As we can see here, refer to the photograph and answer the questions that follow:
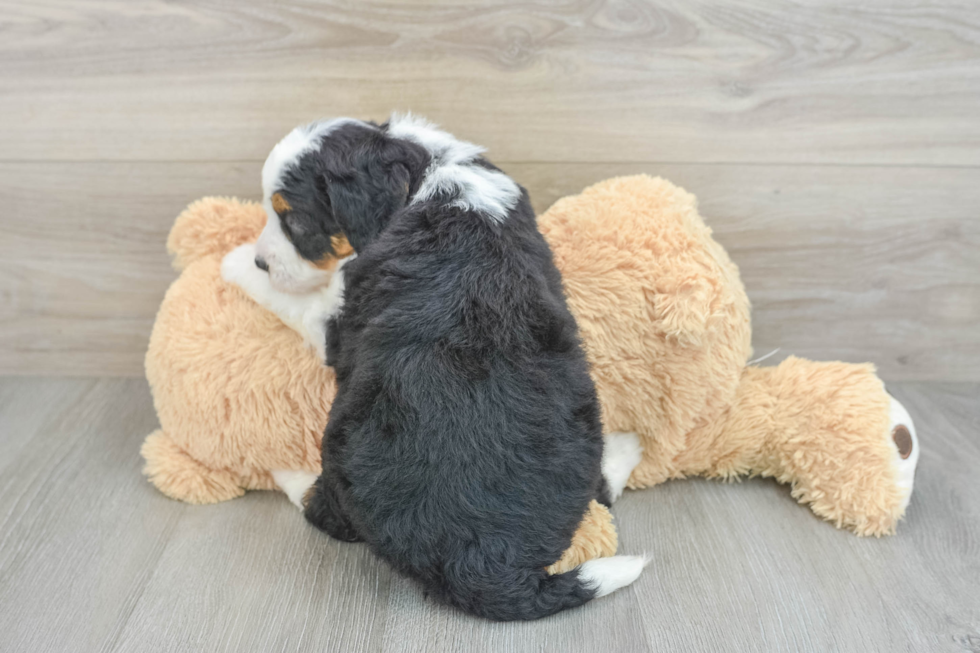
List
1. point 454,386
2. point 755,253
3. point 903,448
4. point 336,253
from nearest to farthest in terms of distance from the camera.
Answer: point 454,386 < point 336,253 < point 903,448 < point 755,253

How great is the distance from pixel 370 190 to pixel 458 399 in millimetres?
400

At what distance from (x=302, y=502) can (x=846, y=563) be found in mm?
1104

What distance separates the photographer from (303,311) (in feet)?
4.69

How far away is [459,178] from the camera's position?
A: 49.3 inches

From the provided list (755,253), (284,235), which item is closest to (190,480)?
(284,235)

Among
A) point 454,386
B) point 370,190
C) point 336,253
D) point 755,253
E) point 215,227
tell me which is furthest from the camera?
point 755,253

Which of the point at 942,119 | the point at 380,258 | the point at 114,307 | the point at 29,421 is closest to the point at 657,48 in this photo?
the point at 942,119

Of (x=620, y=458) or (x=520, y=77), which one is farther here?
(x=520, y=77)

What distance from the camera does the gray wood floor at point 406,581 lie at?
123cm

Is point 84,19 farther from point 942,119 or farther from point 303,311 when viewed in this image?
point 942,119

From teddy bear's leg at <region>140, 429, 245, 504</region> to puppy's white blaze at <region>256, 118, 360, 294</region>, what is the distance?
48 centimetres

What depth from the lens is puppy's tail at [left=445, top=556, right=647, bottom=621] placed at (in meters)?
1.18

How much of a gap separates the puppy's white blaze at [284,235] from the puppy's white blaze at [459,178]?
0.14m

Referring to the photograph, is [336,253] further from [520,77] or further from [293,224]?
[520,77]
